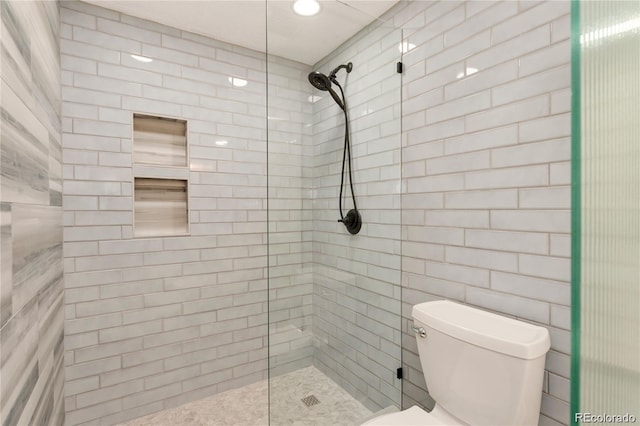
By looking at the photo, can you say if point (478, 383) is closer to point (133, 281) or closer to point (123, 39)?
point (133, 281)

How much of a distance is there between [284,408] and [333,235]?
0.93 metres

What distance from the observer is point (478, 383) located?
117cm

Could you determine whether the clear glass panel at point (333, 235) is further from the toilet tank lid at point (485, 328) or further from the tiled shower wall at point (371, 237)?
the toilet tank lid at point (485, 328)

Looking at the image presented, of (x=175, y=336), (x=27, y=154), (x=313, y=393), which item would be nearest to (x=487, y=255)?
(x=313, y=393)

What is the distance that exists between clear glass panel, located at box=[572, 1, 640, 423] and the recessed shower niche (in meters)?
2.25

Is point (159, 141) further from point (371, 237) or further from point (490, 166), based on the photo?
point (490, 166)

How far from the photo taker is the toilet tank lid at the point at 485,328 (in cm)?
107

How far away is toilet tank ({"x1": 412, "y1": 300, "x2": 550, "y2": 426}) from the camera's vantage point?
1.07 m

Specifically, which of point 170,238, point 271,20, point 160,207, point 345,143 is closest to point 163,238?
point 170,238

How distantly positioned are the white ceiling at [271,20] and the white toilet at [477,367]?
143 cm

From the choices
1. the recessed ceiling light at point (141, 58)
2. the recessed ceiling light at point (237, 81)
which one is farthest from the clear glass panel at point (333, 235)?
the recessed ceiling light at point (141, 58)

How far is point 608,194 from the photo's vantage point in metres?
0.65

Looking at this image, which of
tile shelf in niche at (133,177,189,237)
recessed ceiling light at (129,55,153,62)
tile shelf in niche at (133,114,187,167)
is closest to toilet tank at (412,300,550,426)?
tile shelf in niche at (133,177,189,237)

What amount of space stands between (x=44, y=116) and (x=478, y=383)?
7.09ft
